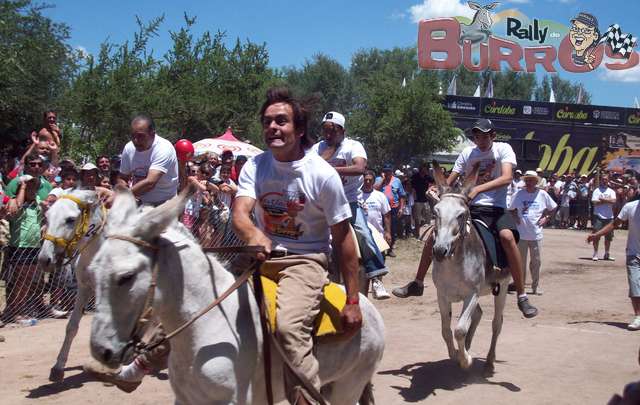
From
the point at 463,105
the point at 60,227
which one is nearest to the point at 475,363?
the point at 60,227

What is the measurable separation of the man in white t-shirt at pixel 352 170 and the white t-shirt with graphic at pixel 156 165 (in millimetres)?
1527

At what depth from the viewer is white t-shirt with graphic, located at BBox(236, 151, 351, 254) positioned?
3.83 meters

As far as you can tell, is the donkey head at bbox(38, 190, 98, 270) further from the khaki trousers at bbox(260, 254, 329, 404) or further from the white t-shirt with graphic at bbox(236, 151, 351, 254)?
the khaki trousers at bbox(260, 254, 329, 404)

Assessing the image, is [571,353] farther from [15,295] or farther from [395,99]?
[395,99]

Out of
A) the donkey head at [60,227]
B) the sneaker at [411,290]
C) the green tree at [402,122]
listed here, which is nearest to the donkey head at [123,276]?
the donkey head at [60,227]

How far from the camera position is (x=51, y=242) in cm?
562

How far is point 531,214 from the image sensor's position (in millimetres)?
12711

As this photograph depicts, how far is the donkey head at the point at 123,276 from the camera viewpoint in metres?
2.92

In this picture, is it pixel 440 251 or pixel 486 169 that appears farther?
pixel 486 169

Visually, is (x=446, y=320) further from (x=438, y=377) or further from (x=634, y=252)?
(x=634, y=252)

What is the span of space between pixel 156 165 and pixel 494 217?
4.25m

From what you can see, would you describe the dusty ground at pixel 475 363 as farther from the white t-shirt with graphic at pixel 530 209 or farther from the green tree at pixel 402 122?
the green tree at pixel 402 122

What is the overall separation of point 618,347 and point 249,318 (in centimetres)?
713

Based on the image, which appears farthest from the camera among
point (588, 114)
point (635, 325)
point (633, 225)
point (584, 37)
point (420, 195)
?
point (584, 37)
